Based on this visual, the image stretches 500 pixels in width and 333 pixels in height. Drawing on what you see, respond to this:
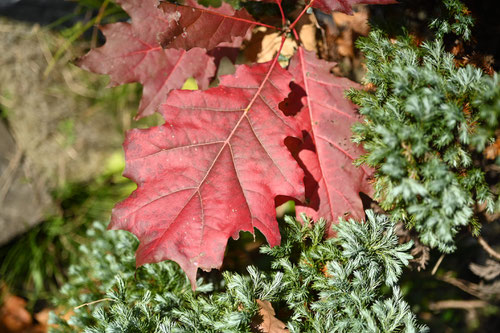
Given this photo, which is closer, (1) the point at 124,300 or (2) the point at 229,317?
(2) the point at 229,317

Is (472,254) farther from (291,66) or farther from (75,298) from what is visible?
(75,298)

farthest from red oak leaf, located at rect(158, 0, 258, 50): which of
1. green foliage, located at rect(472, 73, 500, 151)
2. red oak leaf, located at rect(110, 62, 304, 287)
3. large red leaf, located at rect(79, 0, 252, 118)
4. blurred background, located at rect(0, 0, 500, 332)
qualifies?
blurred background, located at rect(0, 0, 500, 332)

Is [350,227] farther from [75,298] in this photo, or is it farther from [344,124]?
[75,298]

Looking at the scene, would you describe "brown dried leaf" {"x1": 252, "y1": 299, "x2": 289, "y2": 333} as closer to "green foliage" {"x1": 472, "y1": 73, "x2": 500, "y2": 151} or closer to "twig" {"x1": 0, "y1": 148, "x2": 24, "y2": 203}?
"green foliage" {"x1": 472, "y1": 73, "x2": 500, "y2": 151}

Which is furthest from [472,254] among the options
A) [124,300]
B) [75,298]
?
[75,298]

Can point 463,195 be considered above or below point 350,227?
above

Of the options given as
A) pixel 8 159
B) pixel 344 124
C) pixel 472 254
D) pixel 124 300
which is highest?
pixel 344 124

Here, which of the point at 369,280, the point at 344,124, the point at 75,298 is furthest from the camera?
the point at 75,298

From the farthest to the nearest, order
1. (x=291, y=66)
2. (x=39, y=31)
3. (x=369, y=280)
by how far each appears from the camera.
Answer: (x=39, y=31), (x=291, y=66), (x=369, y=280)
